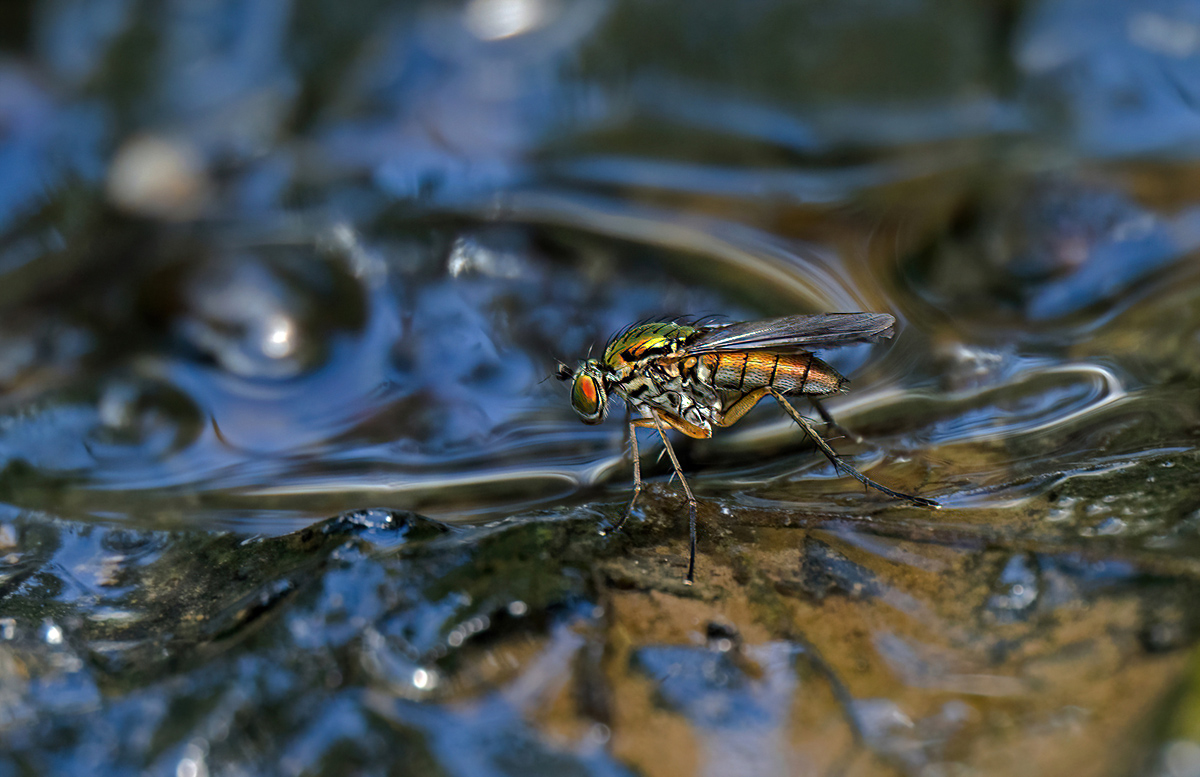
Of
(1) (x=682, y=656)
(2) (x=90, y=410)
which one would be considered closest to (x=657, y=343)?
(1) (x=682, y=656)

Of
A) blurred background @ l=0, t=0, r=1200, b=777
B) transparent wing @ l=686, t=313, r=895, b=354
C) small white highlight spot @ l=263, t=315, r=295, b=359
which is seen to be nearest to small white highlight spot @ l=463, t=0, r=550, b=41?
blurred background @ l=0, t=0, r=1200, b=777

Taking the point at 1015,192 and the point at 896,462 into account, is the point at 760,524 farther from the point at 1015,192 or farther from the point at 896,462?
the point at 1015,192

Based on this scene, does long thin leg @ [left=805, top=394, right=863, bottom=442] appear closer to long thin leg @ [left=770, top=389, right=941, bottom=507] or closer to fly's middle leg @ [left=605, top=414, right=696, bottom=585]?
long thin leg @ [left=770, top=389, right=941, bottom=507]

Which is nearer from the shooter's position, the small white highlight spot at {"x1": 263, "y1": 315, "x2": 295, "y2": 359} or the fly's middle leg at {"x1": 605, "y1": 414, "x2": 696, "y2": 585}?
the fly's middle leg at {"x1": 605, "y1": 414, "x2": 696, "y2": 585}

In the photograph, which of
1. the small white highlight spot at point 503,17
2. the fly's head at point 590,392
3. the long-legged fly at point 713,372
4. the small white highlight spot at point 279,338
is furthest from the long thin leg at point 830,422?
the small white highlight spot at point 503,17

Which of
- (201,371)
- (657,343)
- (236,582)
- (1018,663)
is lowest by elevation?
(1018,663)
